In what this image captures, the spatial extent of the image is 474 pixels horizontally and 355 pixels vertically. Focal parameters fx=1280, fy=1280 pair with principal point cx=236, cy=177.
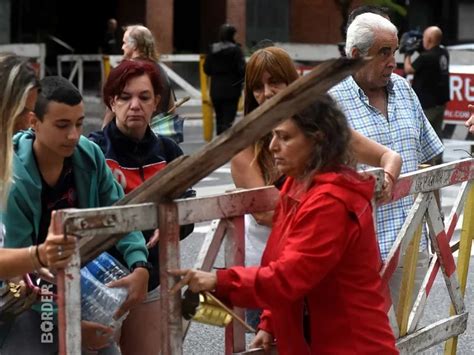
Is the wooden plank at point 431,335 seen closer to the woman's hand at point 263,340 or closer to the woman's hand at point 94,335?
the woman's hand at point 263,340

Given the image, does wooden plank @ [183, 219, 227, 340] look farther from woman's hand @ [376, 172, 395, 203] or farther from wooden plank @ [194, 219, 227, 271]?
woman's hand @ [376, 172, 395, 203]

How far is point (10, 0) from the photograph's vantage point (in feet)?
103

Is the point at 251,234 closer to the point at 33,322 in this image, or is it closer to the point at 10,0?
the point at 33,322

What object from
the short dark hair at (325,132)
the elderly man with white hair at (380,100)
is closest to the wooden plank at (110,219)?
the short dark hair at (325,132)

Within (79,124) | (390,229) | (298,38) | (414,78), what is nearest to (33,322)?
(79,124)

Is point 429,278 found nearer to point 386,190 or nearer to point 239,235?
point 386,190

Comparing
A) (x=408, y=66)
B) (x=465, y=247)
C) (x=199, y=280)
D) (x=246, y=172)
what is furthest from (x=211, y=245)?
(x=408, y=66)

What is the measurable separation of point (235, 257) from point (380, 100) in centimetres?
151

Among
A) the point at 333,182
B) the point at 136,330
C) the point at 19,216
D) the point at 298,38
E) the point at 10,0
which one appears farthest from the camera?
the point at 298,38

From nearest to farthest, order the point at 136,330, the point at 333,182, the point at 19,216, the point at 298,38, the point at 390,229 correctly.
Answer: the point at 333,182, the point at 19,216, the point at 136,330, the point at 390,229, the point at 298,38

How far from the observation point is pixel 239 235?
14.7 ft

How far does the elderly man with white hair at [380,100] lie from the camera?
5582mm

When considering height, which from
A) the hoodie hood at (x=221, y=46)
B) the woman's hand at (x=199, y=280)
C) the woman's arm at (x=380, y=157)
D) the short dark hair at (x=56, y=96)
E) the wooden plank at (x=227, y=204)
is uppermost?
the short dark hair at (x=56, y=96)

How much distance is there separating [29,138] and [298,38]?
1270 inches
